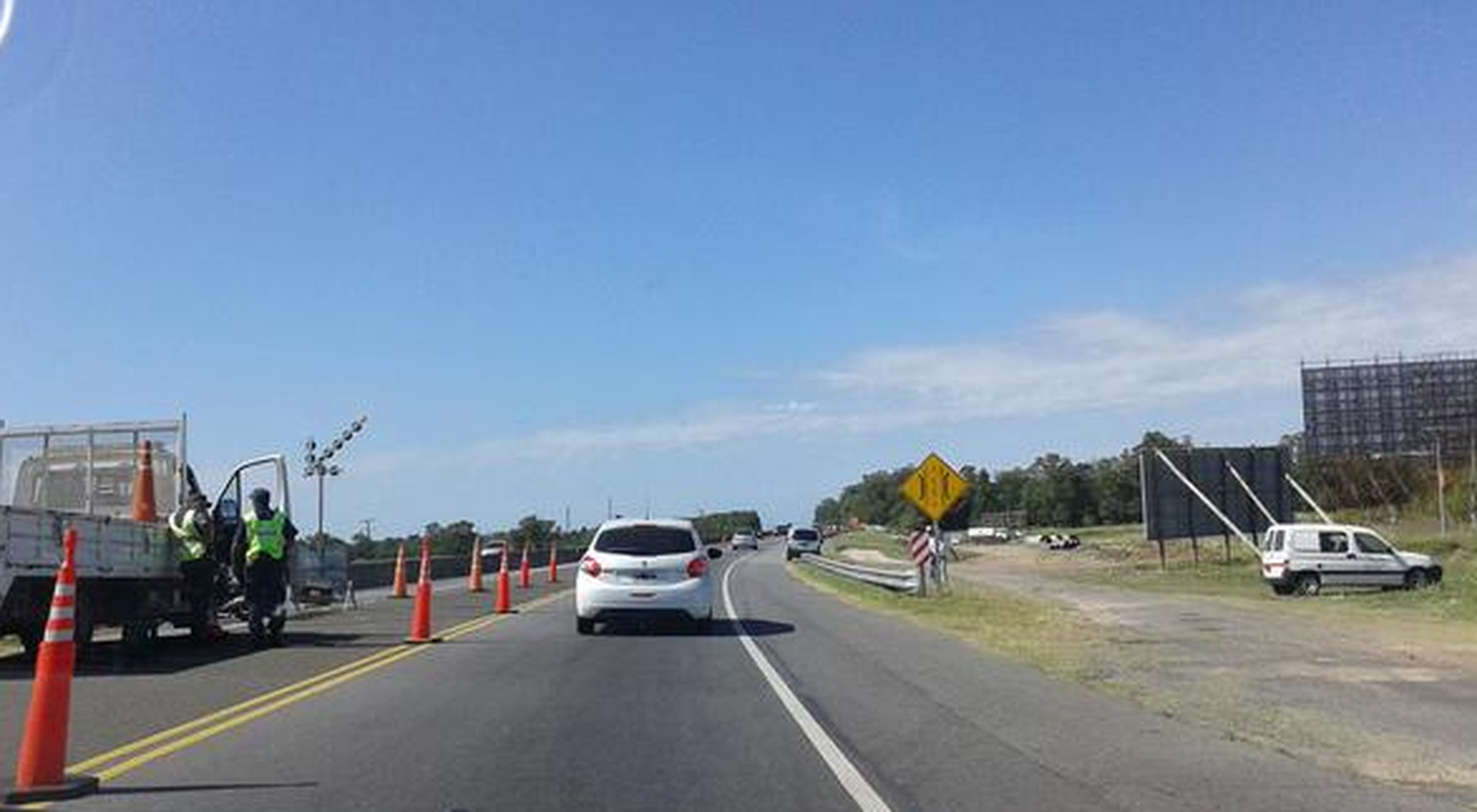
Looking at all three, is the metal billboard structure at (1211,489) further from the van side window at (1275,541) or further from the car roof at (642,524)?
the car roof at (642,524)

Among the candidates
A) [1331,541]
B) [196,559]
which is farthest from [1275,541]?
[196,559]

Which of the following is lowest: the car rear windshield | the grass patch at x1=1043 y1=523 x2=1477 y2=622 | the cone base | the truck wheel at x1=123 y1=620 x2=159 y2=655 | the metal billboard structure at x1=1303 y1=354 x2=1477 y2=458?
the grass patch at x1=1043 y1=523 x2=1477 y2=622

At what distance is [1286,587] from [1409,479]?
175ft

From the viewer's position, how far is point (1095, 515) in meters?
172

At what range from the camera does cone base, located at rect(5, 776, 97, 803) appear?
8523 mm

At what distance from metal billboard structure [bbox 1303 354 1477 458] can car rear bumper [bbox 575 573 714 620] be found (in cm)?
9998

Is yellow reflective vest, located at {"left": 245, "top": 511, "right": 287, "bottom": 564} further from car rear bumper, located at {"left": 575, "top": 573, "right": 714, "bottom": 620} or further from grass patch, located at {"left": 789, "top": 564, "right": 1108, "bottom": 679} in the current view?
grass patch, located at {"left": 789, "top": 564, "right": 1108, "bottom": 679}

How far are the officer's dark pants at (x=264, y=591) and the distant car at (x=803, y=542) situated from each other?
51520 mm

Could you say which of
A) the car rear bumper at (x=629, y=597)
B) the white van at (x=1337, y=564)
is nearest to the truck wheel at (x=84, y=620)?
the car rear bumper at (x=629, y=597)

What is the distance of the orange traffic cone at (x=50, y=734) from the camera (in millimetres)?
8648

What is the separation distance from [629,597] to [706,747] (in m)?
10.6

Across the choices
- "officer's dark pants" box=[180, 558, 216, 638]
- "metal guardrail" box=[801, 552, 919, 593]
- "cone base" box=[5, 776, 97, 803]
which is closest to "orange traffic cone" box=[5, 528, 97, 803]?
"cone base" box=[5, 776, 97, 803]

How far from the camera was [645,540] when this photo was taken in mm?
22000

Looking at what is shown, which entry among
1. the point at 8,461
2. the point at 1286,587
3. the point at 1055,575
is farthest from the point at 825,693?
the point at 1055,575
